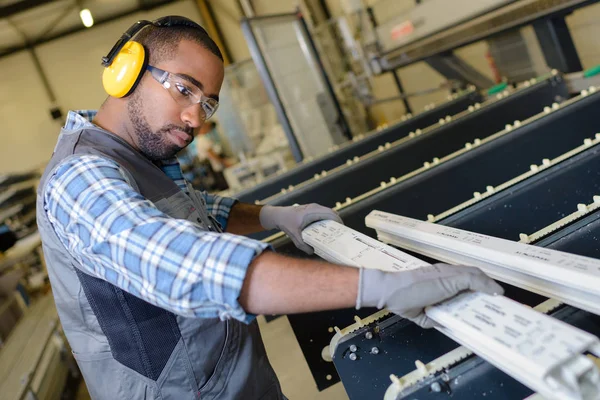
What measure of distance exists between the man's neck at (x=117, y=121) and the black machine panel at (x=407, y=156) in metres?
1.45

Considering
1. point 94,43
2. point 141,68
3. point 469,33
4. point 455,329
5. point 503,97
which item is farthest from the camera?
point 94,43

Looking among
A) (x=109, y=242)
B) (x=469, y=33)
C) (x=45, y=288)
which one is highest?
(x=469, y=33)

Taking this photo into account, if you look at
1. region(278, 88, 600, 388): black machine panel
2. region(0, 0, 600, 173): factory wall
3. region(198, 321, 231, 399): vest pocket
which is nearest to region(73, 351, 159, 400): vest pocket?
region(198, 321, 231, 399): vest pocket

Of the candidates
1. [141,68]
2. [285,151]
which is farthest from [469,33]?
[285,151]

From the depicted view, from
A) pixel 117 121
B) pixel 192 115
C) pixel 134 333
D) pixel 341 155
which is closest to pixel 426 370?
pixel 134 333

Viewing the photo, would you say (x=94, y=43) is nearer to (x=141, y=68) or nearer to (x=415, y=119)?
(x=415, y=119)

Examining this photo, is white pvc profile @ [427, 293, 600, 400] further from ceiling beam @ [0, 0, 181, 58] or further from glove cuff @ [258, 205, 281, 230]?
ceiling beam @ [0, 0, 181, 58]

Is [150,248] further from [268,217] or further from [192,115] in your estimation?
[268,217]

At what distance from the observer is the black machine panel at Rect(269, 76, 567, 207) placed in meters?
2.56

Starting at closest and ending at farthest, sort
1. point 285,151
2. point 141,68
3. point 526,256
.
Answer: point 526,256
point 141,68
point 285,151

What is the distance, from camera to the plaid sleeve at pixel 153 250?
0.79 metres

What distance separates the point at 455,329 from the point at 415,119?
294cm

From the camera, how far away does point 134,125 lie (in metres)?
1.19

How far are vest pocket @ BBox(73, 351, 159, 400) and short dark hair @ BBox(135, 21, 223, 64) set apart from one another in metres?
0.69
